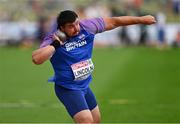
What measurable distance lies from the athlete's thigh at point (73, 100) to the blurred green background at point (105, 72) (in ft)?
14.5

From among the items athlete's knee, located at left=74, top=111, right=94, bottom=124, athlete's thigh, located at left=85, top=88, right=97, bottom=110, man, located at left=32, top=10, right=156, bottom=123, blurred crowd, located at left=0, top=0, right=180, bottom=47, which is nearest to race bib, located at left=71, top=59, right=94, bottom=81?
man, located at left=32, top=10, right=156, bottom=123

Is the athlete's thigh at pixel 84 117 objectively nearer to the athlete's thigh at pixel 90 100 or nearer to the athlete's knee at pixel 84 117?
the athlete's knee at pixel 84 117

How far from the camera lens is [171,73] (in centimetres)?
2569

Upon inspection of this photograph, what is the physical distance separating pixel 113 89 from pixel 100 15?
21.3 metres

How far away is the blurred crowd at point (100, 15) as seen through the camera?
3953 centimetres

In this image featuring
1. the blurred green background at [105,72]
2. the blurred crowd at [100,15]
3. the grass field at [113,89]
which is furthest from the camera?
the blurred crowd at [100,15]

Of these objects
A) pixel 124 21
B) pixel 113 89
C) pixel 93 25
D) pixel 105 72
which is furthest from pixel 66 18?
pixel 105 72

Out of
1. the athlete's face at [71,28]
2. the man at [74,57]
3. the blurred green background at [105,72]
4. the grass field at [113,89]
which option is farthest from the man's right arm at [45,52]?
the grass field at [113,89]

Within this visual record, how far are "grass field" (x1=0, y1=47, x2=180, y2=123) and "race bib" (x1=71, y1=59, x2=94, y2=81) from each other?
4572 millimetres

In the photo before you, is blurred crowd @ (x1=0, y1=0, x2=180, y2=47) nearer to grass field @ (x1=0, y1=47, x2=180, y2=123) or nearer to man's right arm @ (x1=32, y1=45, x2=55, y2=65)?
grass field @ (x1=0, y1=47, x2=180, y2=123)

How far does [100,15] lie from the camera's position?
41.4m

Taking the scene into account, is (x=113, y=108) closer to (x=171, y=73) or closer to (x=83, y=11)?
(x=171, y=73)

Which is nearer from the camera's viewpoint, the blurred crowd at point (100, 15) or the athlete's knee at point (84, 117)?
the athlete's knee at point (84, 117)

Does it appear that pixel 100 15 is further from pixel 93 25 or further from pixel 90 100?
pixel 93 25
